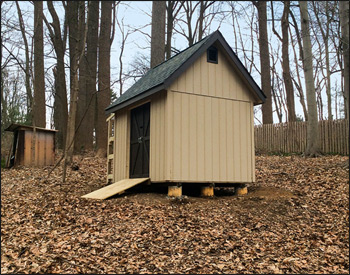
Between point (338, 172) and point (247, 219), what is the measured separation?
441cm

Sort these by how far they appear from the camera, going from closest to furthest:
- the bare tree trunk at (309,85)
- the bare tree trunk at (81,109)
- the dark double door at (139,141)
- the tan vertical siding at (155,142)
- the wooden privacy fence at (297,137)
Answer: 1. the tan vertical siding at (155,142)
2. the dark double door at (139,141)
3. the bare tree trunk at (309,85)
4. the wooden privacy fence at (297,137)
5. the bare tree trunk at (81,109)

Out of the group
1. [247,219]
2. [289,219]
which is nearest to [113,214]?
[247,219]

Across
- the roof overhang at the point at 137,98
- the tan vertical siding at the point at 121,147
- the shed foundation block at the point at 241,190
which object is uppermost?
the roof overhang at the point at 137,98

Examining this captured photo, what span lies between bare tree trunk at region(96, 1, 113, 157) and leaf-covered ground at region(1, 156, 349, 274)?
18.4 feet

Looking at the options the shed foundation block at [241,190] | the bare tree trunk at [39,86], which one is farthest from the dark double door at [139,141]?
the bare tree trunk at [39,86]

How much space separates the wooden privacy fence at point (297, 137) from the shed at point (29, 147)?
32.5 ft

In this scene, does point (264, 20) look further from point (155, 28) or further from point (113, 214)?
point (113, 214)

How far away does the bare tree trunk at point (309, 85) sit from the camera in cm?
1341

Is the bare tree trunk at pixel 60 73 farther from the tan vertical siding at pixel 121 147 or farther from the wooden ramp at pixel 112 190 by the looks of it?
the wooden ramp at pixel 112 190

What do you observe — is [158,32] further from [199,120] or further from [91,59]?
[199,120]

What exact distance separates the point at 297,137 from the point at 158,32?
794 centimetres

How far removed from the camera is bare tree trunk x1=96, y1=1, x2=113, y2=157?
15.6 meters

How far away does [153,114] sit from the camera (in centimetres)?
929

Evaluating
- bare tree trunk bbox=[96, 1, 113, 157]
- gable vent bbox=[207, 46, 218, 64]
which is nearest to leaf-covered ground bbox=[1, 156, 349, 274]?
gable vent bbox=[207, 46, 218, 64]
